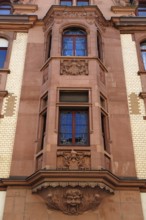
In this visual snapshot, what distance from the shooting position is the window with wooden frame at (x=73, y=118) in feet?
40.7

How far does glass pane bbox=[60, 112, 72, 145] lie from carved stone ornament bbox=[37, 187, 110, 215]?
6.58ft

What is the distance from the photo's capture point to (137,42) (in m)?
16.7

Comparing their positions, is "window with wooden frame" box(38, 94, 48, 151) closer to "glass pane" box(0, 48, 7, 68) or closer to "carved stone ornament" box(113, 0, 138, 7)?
"glass pane" box(0, 48, 7, 68)

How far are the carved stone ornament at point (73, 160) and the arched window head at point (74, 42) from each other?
18.3 ft

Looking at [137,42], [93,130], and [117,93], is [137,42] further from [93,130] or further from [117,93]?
[93,130]

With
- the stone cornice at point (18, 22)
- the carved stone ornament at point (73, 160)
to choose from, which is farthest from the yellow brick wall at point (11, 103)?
the carved stone ornament at point (73, 160)

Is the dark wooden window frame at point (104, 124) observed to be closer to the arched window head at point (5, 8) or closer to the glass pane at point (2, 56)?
the glass pane at point (2, 56)

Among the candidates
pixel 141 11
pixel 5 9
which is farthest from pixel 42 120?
pixel 141 11

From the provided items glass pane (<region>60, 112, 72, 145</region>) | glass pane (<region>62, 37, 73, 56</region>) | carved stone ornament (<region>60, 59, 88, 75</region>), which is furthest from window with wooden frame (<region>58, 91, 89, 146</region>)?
glass pane (<region>62, 37, 73, 56</region>)

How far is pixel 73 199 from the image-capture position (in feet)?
35.2

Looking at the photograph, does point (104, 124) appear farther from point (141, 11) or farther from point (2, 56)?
point (141, 11)

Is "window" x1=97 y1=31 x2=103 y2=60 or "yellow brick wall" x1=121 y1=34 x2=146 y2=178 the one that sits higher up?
"window" x1=97 y1=31 x2=103 y2=60

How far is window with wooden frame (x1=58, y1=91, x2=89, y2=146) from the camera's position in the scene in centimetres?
1239

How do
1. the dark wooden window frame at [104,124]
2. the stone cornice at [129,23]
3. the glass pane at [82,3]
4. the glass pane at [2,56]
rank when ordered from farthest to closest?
1. the glass pane at [82,3]
2. the stone cornice at [129,23]
3. the glass pane at [2,56]
4. the dark wooden window frame at [104,124]
